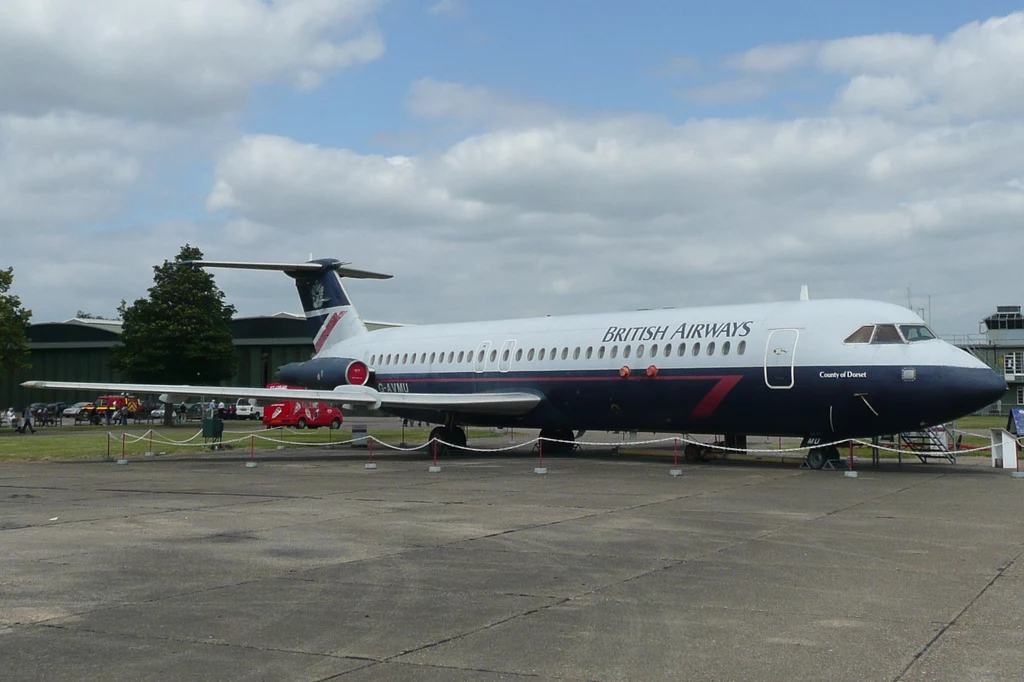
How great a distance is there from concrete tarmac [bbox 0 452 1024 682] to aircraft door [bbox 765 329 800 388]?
420 cm

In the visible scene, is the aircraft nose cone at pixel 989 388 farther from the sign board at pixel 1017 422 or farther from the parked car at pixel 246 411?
the parked car at pixel 246 411

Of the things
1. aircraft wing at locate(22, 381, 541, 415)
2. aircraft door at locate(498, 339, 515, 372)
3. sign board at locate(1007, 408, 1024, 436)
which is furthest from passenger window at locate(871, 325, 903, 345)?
aircraft door at locate(498, 339, 515, 372)

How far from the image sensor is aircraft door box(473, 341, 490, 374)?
28.3m

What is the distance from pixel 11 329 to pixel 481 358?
3297 cm

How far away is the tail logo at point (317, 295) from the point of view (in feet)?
113

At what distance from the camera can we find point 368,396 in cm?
2794

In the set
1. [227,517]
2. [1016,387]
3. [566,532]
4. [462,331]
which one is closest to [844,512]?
[566,532]

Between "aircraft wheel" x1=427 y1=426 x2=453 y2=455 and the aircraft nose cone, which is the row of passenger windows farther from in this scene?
the aircraft nose cone

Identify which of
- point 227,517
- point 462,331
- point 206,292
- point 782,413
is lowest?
point 227,517

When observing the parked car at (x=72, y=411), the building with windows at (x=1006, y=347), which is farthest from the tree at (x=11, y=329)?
the building with windows at (x=1006, y=347)

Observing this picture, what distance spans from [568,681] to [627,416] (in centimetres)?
1874

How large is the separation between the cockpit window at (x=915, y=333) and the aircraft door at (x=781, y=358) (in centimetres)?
209

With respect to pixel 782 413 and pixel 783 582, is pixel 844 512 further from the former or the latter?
pixel 782 413

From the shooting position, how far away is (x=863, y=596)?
8.15 meters
